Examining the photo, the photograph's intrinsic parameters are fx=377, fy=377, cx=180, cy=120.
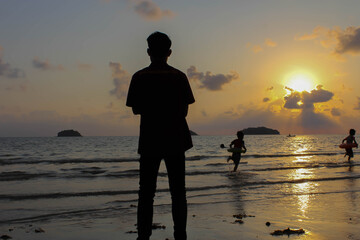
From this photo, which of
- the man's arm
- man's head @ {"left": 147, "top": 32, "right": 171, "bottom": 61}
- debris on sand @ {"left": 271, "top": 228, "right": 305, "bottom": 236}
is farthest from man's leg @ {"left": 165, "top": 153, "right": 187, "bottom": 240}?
debris on sand @ {"left": 271, "top": 228, "right": 305, "bottom": 236}

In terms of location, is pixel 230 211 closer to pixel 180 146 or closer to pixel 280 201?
pixel 280 201

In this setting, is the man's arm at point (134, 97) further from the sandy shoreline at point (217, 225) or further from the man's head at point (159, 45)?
the sandy shoreline at point (217, 225)

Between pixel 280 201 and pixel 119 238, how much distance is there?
451cm

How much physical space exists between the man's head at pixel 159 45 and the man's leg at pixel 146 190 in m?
1.06

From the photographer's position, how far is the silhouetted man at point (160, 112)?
12.4ft

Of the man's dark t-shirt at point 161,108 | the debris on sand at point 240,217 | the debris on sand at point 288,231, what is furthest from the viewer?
the debris on sand at point 240,217

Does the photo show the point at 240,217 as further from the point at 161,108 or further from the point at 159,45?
the point at 159,45

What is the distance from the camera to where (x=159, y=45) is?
3865 mm

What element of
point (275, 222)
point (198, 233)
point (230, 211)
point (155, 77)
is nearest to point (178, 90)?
point (155, 77)

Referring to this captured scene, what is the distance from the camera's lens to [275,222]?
6312mm

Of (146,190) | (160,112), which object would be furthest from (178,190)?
(160,112)

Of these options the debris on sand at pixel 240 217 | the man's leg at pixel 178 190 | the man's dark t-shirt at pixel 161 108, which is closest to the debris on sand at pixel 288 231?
the debris on sand at pixel 240 217

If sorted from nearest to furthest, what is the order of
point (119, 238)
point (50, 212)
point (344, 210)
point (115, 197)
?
point (119, 238), point (344, 210), point (50, 212), point (115, 197)

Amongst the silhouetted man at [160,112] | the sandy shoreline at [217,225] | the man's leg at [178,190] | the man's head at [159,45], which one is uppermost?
the man's head at [159,45]
